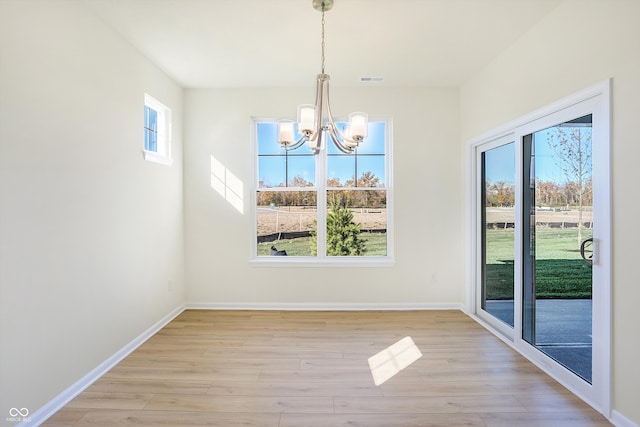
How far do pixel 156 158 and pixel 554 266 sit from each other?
3.80 metres

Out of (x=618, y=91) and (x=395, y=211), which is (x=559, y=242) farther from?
(x=395, y=211)

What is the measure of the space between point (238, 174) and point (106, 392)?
Answer: 266 cm

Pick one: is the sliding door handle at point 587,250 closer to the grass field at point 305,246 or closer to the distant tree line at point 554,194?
the distant tree line at point 554,194

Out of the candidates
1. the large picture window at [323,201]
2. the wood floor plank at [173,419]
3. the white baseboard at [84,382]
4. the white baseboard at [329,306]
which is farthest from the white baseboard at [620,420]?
the white baseboard at [84,382]

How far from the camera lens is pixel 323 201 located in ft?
14.6

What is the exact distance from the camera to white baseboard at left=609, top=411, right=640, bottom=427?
1.98 meters

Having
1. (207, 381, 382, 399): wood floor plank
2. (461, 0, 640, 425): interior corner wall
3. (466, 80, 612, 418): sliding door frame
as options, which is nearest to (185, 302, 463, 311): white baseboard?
(466, 80, 612, 418): sliding door frame

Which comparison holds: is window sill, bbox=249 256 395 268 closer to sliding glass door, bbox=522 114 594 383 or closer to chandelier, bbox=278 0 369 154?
sliding glass door, bbox=522 114 594 383

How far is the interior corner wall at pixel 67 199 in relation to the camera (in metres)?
1.95

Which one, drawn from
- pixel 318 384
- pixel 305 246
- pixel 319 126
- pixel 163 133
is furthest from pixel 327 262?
pixel 163 133

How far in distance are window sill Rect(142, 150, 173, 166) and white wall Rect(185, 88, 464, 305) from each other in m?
0.46

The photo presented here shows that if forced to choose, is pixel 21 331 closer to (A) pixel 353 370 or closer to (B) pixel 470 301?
(A) pixel 353 370

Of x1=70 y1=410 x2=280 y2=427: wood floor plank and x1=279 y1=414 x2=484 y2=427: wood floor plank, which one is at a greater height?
x1=279 y1=414 x2=484 y2=427: wood floor plank

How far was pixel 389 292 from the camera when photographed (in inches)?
172
